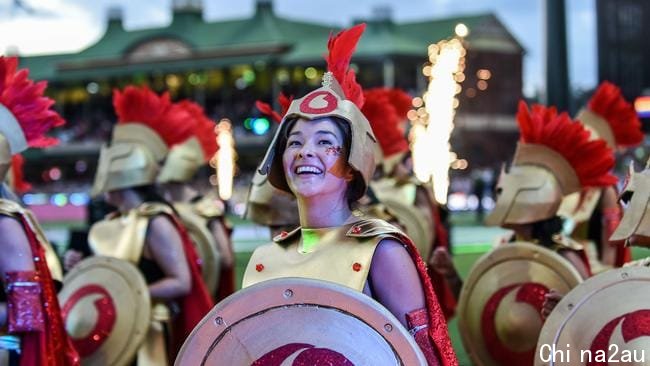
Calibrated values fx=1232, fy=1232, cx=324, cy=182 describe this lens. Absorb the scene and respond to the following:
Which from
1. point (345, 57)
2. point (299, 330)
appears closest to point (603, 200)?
point (345, 57)

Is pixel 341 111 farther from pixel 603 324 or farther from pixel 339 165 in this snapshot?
pixel 603 324

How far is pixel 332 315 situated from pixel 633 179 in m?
1.60

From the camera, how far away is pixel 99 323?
5.94 m

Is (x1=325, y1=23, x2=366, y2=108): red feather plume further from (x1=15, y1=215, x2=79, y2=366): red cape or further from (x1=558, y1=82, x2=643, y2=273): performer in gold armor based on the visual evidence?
(x1=558, y1=82, x2=643, y2=273): performer in gold armor

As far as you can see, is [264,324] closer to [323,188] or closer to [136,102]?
[323,188]

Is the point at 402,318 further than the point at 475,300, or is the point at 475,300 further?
the point at 475,300

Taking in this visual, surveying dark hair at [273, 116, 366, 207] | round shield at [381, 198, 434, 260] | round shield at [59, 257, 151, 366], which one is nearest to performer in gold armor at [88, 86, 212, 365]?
round shield at [59, 257, 151, 366]

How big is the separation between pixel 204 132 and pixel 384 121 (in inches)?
63.1

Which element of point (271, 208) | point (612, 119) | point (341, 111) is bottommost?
point (612, 119)

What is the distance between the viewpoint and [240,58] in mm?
44188

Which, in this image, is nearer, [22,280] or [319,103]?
[319,103]

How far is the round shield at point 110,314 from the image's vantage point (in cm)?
591

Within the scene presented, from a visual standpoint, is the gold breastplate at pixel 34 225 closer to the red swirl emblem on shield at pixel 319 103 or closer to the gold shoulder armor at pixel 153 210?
the gold shoulder armor at pixel 153 210

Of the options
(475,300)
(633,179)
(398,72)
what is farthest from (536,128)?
(398,72)
